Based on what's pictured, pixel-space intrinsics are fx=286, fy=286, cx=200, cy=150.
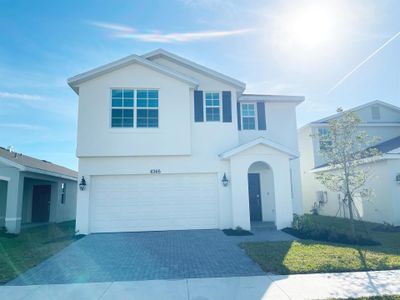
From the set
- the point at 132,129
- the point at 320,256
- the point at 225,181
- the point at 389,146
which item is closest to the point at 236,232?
the point at 225,181

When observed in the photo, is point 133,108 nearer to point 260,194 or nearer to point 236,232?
point 236,232

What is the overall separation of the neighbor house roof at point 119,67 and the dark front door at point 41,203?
33.0ft

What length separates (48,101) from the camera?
15.0 metres

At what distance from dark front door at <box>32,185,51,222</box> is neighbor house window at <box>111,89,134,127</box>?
10.6 m

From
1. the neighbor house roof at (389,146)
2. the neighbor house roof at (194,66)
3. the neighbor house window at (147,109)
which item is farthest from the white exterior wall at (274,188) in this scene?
the neighbor house roof at (389,146)

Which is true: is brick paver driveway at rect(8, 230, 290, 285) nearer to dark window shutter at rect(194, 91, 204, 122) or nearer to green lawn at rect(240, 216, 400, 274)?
green lawn at rect(240, 216, 400, 274)

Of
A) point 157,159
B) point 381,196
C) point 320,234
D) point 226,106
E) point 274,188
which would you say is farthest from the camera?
point 381,196

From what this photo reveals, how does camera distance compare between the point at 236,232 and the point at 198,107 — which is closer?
the point at 236,232

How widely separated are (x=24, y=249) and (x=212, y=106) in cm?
995

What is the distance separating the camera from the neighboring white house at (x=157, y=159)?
43.0ft

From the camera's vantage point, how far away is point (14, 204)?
1368 cm

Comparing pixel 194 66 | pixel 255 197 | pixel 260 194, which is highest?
pixel 194 66

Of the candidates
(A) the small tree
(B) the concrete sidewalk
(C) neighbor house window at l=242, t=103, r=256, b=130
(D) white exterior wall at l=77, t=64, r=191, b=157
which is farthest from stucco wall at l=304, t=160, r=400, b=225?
(D) white exterior wall at l=77, t=64, r=191, b=157

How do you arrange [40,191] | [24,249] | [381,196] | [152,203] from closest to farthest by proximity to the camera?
[24,249]
[152,203]
[381,196]
[40,191]
